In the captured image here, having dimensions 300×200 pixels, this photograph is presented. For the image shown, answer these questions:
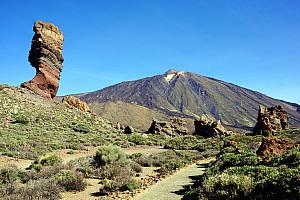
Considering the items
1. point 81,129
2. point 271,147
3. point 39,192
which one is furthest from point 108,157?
point 81,129

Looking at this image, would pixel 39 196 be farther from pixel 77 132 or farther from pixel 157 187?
pixel 77 132

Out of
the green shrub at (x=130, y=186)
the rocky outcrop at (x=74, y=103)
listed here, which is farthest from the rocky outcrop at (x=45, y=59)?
the green shrub at (x=130, y=186)

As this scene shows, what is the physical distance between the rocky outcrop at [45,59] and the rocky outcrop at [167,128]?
14881mm

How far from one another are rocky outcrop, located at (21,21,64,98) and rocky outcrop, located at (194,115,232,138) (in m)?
21.0

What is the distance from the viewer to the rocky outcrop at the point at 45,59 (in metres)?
44.1

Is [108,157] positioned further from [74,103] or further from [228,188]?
[74,103]

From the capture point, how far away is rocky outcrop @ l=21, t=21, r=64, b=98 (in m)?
44.1

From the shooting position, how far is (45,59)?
145 ft

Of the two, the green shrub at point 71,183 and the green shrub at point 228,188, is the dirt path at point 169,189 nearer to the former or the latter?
the green shrub at point 71,183

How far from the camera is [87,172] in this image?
15422mm

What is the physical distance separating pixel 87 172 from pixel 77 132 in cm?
2402

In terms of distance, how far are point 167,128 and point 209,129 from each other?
6.39 metres

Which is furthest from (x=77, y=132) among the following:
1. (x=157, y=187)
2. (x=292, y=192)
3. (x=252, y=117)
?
(x=252, y=117)

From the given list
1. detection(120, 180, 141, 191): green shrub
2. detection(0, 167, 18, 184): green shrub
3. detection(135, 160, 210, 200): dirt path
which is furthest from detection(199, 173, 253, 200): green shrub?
detection(0, 167, 18, 184): green shrub
